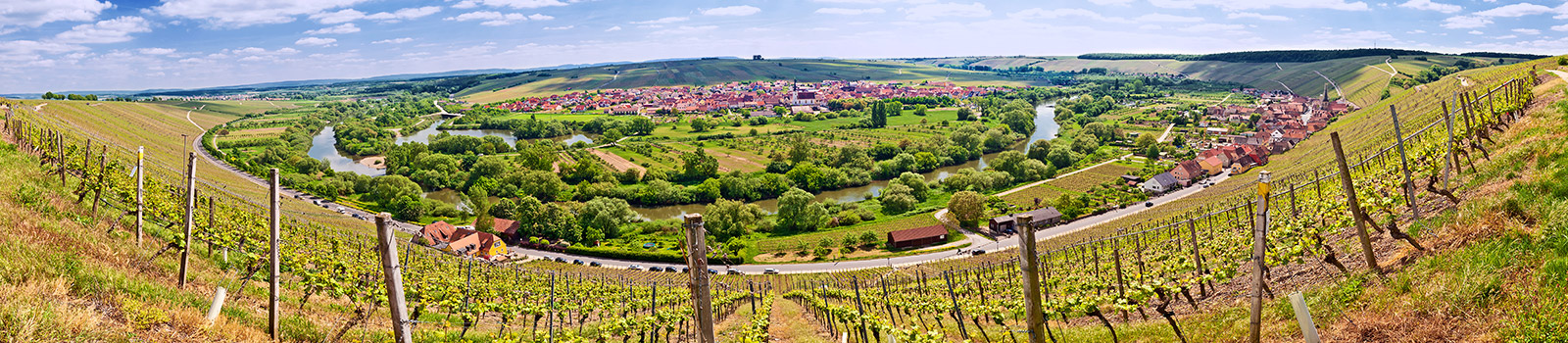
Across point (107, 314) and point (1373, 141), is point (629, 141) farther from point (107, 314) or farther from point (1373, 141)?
point (107, 314)

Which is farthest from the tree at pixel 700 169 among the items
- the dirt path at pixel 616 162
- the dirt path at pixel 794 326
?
the dirt path at pixel 794 326

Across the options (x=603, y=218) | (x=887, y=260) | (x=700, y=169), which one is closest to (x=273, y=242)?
(x=887, y=260)

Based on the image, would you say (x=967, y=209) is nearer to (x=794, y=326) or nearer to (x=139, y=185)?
(x=794, y=326)

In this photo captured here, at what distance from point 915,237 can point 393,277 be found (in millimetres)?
32680

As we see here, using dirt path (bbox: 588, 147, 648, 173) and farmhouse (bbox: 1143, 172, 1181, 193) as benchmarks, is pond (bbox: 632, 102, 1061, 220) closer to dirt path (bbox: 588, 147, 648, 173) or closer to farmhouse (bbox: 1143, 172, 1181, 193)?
dirt path (bbox: 588, 147, 648, 173)

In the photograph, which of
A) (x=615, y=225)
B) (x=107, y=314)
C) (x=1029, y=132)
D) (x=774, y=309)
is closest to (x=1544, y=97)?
(x=774, y=309)

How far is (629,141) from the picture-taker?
85000 millimetres

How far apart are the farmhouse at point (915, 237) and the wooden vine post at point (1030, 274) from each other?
3114cm

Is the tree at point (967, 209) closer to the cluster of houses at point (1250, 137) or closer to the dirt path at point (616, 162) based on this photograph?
the cluster of houses at point (1250, 137)

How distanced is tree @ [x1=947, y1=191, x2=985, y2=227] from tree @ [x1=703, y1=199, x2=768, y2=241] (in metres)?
12.0

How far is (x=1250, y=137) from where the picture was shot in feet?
227

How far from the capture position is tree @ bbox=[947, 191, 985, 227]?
1558 inches

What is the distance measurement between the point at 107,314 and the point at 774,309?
12.1m

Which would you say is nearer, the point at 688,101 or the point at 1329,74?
the point at 1329,74
